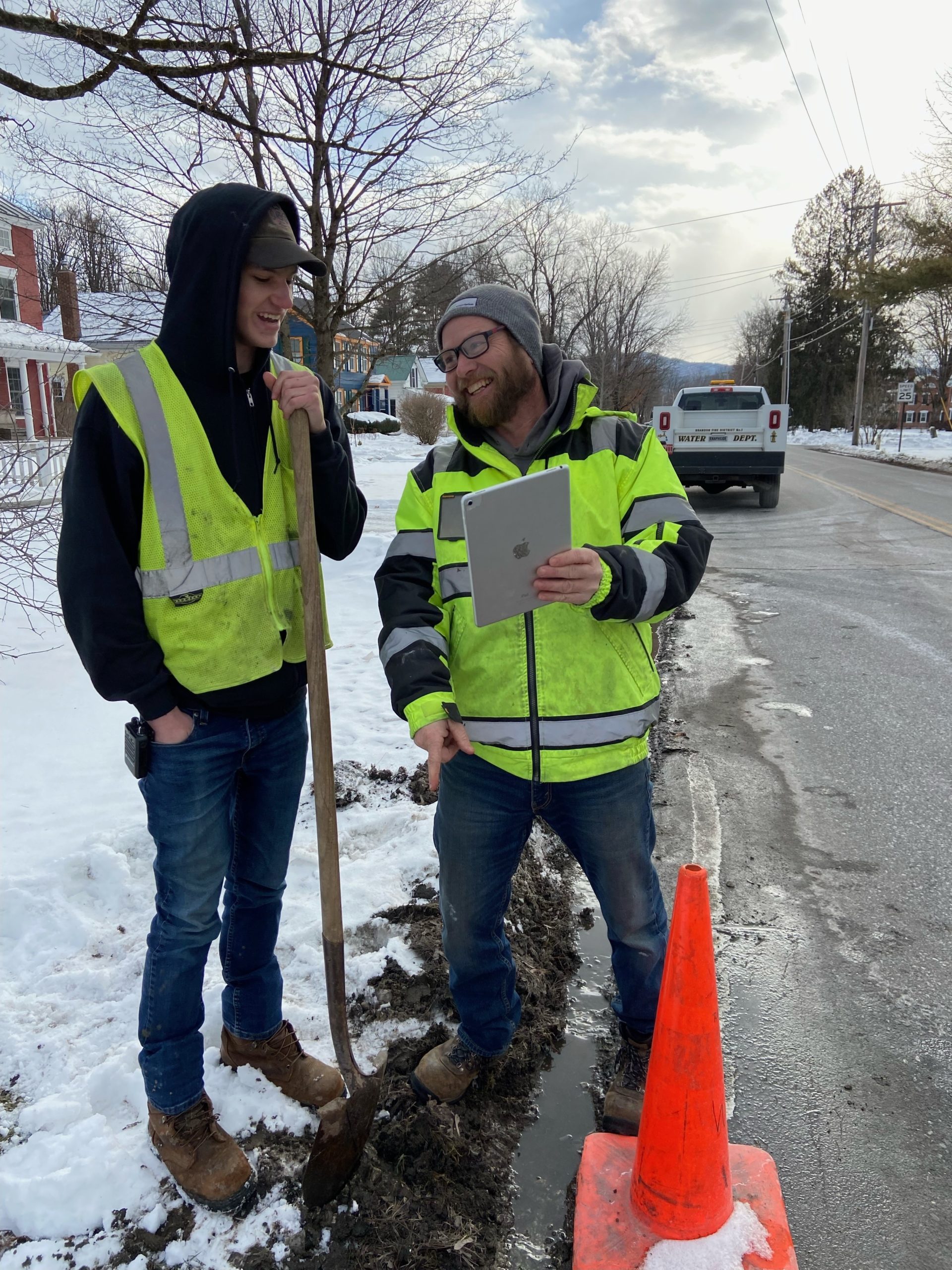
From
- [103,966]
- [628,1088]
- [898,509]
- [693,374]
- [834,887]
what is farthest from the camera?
[693,374]

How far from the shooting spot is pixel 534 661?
2004mm

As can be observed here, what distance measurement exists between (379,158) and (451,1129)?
6971 millimetres

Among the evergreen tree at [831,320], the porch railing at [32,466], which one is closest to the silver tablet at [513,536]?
the porch railing at [32,466]

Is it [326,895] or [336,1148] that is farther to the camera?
[326,895]

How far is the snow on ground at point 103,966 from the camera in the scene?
1.90 m

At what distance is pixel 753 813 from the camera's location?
12.8 feet

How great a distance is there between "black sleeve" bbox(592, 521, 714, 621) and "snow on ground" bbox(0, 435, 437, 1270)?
4.74 feet

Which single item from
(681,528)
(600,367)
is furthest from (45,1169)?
(600,367)

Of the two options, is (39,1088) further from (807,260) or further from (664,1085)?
(807,260)

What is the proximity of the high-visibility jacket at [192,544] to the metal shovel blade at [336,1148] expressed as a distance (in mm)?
1010

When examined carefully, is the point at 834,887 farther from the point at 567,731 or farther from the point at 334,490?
the point at 334,490

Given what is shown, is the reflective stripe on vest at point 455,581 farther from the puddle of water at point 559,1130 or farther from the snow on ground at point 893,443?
the snow on ground at point 893,443

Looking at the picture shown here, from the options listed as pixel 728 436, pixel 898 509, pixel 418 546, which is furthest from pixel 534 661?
pixel 898 509

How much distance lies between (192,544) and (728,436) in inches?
510
